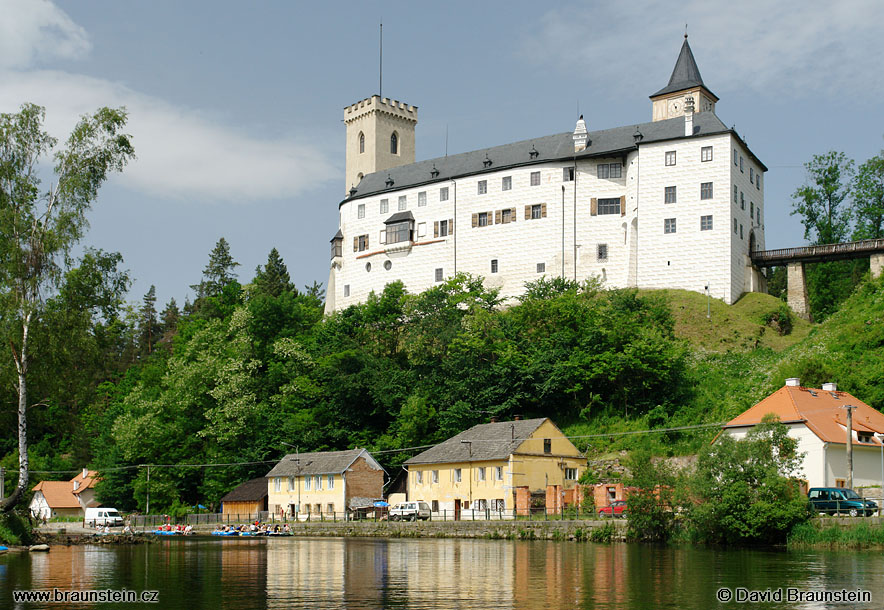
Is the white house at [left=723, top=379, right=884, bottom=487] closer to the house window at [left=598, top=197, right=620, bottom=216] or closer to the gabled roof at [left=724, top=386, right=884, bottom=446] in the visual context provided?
the gabled roof at [left=724, top=386, right=884, bottom=446]

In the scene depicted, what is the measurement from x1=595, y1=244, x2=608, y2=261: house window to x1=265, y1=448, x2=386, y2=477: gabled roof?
27.5m

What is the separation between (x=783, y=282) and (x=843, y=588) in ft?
283

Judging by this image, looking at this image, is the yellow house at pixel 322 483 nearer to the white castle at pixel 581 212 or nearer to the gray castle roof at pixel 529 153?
the white castle at pixel 581 212

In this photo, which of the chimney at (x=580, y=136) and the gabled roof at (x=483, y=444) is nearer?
the gabled roof at (x=483, y=444)

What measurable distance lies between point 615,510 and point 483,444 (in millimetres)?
12447

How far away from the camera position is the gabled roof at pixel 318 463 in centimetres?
6200

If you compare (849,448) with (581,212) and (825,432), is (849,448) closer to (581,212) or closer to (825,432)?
(825,432)

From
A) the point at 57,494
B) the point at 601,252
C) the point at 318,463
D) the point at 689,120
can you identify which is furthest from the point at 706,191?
the point at 57,494

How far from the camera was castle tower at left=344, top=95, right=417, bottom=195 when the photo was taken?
106 metres

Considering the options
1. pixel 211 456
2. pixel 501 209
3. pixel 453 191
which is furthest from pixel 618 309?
pixel 211 456

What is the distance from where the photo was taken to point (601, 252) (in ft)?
258

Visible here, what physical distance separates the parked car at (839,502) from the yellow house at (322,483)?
3044cm

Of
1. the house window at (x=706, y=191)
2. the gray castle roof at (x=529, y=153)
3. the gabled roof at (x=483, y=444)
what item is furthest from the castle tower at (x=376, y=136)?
the gabled roof at (x=483, y=444)

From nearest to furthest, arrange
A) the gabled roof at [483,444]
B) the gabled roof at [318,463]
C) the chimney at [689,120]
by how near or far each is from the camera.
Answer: the gabled roof at [483,444]
the gabled roof at [318,463]
the chimney at [689,120]
